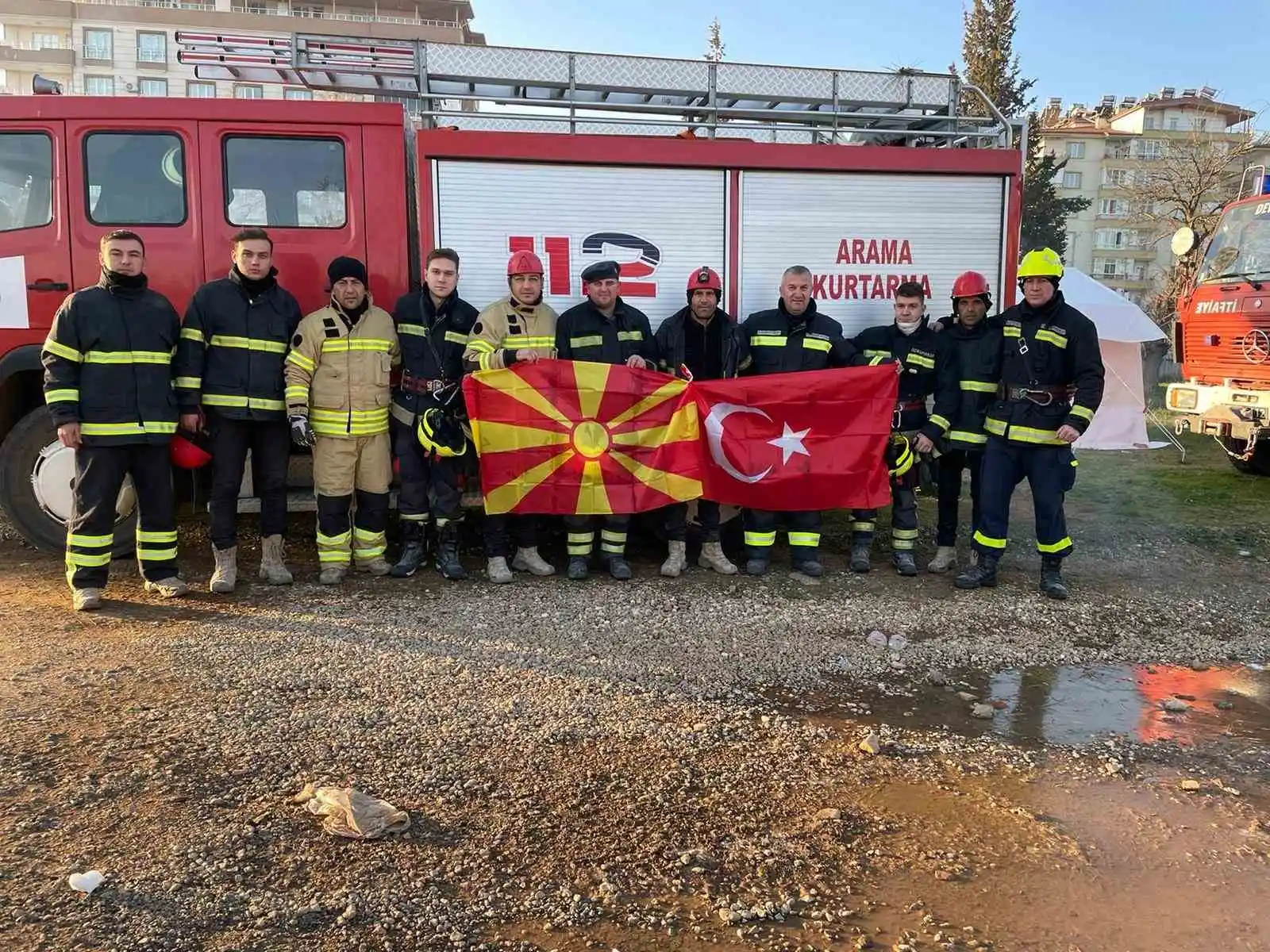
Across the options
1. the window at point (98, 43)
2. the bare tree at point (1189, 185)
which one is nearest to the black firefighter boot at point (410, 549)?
the bare tree at point (1189, 185)

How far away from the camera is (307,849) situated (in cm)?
264

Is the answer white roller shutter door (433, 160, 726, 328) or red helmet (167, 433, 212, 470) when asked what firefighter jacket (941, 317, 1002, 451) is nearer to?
white roller shutter door (433, 160, 726, 328)

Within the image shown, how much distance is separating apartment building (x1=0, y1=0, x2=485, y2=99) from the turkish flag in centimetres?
4875

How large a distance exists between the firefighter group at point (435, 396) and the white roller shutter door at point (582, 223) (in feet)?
0.85

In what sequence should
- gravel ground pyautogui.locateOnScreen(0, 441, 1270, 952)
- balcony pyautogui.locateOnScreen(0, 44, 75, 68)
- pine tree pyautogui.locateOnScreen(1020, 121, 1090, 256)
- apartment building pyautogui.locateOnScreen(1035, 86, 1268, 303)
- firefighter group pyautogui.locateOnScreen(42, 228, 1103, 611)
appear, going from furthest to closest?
apartment building pyautogui.locateOnScreen(1035, 86, 1268, 303) < balcony pyautogui.locateOnScreen(0, 44, 75, 68) < pine tree pyautogui.locateOnScreen(1020, 121, 1090, 256) < firefighter group pyautogui.locateOnScreen(42, 228, 1103, 611) < gravel ground pyautogui.locateOnScreen(0, 441, 1270, 952)

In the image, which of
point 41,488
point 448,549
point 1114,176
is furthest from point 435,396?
point 1114,176

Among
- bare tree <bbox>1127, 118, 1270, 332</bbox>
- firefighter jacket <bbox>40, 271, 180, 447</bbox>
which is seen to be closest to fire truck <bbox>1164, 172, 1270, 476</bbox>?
firefighter jacket <bbox>40, 271, 180, 447</bbox>

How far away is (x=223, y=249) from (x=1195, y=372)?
1023 cm

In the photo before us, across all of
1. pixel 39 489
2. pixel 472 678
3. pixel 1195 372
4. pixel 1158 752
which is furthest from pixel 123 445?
pixel 1195 372

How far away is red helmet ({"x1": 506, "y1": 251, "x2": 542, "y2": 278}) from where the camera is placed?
17.7 ft

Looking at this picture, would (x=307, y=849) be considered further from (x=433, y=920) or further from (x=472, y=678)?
(x=472, y=678)

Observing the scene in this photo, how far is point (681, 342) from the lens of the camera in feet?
19.0

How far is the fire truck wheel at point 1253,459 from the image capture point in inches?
399

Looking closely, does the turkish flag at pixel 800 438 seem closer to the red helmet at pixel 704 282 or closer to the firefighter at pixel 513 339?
the red helmet at pixel 704 282
